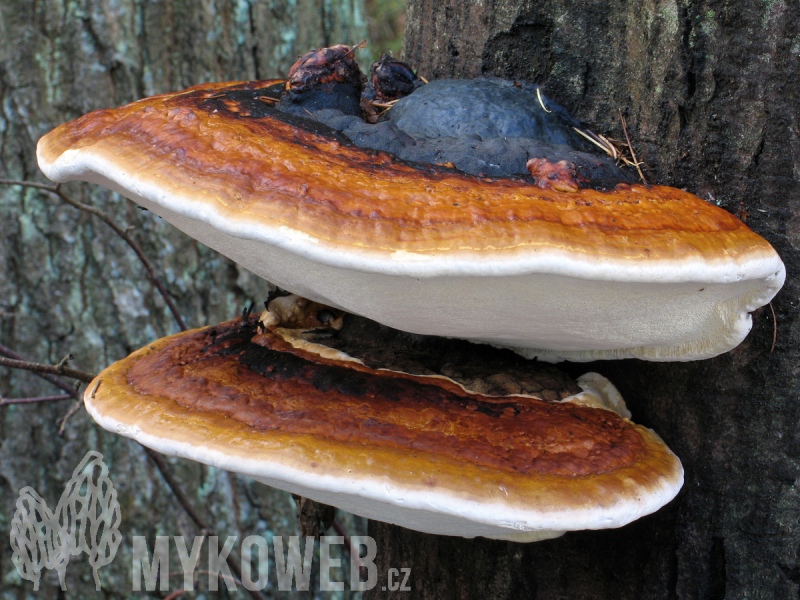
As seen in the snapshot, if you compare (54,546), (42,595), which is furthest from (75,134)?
(42,595)

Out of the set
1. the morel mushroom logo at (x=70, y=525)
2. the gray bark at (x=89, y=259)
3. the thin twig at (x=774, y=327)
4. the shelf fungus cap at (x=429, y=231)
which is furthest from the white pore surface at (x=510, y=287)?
the morel mushroom logo at (x=70, y=525)

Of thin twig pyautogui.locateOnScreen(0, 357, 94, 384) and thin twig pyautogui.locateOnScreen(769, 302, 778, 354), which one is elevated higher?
thin twig pyautogui.locateOnScreen(769, 302, 778, 354)

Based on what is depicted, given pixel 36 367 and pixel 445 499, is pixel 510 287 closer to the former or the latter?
pixel 445 499

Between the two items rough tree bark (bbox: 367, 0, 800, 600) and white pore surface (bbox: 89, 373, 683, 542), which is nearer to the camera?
white pore surface (bbox: 89, 373, 683, 542)

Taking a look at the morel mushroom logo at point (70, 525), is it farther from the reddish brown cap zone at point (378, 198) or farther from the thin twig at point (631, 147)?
the thin twig at point (631, 147)

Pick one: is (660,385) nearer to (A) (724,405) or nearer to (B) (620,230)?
(A) (724,405)

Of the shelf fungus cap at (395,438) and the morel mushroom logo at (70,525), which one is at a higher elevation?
Answer: the shelf fungus cap at (395,438)

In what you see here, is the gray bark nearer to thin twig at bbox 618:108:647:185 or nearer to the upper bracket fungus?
the upper bracket fungus

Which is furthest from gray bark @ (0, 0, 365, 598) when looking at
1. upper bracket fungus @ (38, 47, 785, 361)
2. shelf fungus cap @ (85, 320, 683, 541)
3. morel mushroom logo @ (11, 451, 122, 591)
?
upper bracket fungus @ (38, 47, 785, 361)
